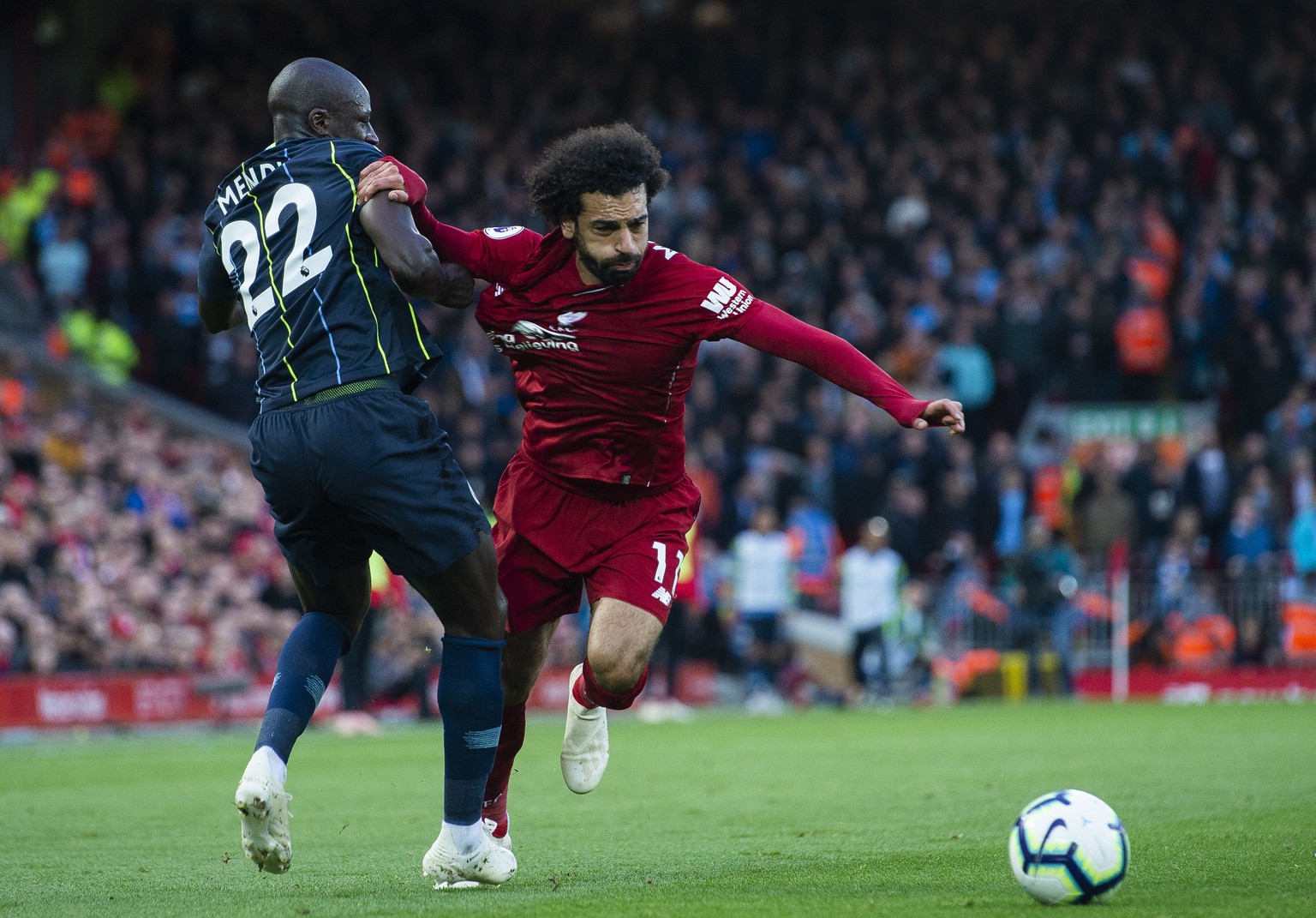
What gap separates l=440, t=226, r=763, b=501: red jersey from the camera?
237 inches

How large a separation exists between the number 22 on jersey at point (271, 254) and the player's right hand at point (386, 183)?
0.17 meters

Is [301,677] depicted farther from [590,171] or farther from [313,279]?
[590,171]

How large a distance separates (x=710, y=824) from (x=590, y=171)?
9.88ft

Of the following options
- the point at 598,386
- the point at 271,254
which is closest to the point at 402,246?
the point at 271,254

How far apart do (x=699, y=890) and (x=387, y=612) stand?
475 inches

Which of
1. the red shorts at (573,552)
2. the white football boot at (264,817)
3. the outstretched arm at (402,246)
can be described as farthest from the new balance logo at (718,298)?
the white football boot at (264,817)

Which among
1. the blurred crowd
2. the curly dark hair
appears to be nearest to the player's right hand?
the curly dark hair

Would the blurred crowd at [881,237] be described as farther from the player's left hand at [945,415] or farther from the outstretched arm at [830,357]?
the player's left hand at [945,415]

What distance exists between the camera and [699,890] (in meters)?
5.31

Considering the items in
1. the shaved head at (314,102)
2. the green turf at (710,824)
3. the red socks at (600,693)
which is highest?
the shaved head at (314,102)

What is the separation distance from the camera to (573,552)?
6227 mm

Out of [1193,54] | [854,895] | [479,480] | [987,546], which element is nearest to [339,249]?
[854,895]

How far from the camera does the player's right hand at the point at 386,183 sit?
5301 millimetres

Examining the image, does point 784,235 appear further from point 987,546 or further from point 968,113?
point 987,546
